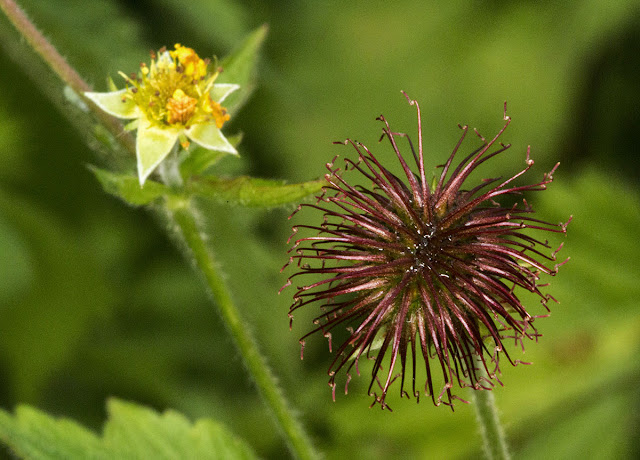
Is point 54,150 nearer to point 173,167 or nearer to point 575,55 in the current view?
point 173,167

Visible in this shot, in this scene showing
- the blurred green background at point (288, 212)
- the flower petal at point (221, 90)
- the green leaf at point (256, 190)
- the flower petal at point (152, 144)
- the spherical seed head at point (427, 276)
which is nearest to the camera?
the spherical seed head at point (427, 276)

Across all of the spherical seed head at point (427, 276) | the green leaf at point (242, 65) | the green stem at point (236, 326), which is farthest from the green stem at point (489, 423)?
the green leaf at point (242, 65)

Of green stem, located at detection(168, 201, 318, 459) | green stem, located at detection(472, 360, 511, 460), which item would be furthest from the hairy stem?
green stem, located at detection(472, 360, 511, 460)

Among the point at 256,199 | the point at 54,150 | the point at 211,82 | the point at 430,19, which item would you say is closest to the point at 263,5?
the point at 430,19

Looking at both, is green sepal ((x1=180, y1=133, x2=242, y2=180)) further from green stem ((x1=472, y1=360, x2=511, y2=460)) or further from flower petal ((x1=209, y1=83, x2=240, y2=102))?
green stem ((x1=472, y1=360, x2=511, y2=460))

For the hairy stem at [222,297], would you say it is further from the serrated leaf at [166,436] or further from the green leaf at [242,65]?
the green leaf at [242,65]

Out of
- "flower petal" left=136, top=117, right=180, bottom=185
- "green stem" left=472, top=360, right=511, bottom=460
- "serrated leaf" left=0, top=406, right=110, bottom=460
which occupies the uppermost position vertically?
"flower petal" left=136, top=117, right=180, bottom=185
